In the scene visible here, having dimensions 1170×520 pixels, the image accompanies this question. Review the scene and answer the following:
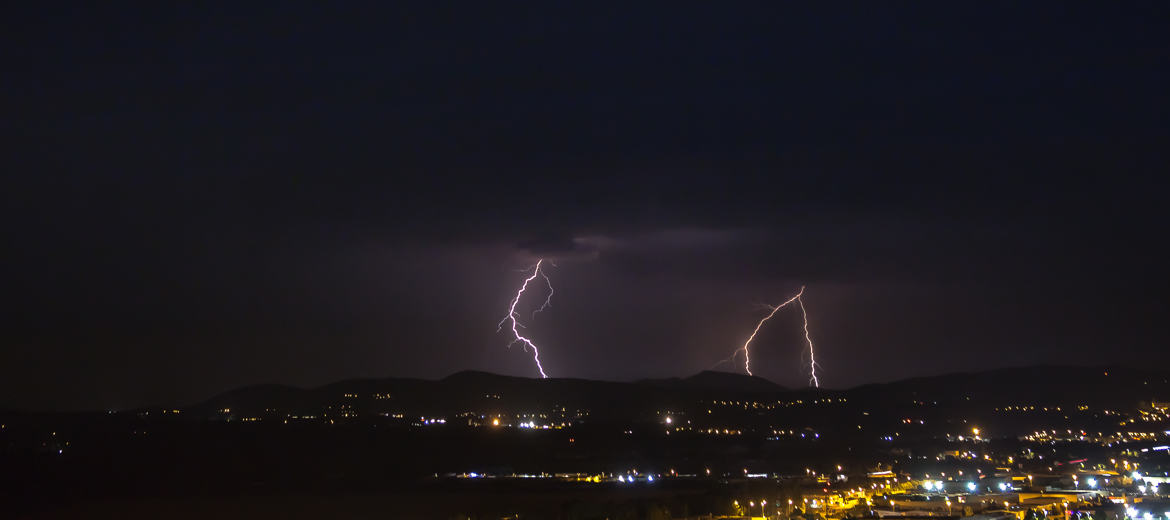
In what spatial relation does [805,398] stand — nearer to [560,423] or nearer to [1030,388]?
[1030,388]

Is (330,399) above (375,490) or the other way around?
above

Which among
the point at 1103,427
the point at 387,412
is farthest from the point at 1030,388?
the point at 387,412

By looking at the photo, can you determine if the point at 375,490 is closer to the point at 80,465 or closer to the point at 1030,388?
the point at 80,465

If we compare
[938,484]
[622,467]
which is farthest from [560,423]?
[938,484]

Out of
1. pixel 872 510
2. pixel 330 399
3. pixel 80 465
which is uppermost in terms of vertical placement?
pixel 330 399

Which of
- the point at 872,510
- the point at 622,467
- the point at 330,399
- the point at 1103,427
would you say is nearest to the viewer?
the point at 872,510

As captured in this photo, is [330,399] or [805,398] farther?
[805,398]

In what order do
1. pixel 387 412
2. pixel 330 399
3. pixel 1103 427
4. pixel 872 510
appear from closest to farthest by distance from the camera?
pixel 872 510
pixel 1103 427
pixel 387 412
pixel 330 399

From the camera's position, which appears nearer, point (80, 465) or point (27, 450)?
point (80, 465)

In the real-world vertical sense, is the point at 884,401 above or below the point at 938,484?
above
